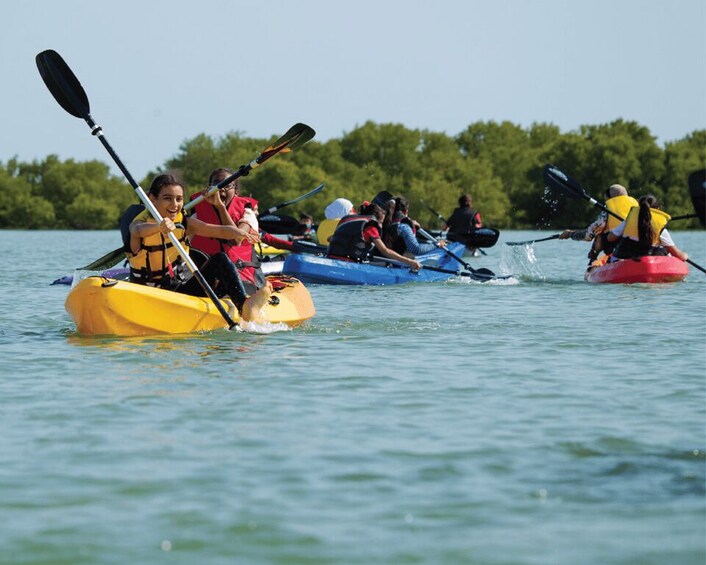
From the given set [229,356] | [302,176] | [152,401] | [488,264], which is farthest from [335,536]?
[302,176]

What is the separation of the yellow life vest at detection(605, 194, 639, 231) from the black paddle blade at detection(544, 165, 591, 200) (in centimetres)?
45

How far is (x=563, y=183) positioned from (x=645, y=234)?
1932 mm

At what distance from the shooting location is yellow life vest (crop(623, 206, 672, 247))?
14.6 metres

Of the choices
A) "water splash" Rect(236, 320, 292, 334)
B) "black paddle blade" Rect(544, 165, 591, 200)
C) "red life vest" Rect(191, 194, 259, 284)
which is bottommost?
"water splash" Rect(236, 320, 292, 334)

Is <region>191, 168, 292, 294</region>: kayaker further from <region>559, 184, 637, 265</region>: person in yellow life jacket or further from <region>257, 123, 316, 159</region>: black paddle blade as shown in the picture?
<region>559, 184, 637, 265</region>: person in yellow life jacket

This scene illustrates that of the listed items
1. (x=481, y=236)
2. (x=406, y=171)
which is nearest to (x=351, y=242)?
(x=481, y=236)

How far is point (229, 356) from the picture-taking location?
791 centimetres

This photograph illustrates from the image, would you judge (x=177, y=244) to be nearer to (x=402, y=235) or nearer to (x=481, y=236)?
(x=402, y=235)

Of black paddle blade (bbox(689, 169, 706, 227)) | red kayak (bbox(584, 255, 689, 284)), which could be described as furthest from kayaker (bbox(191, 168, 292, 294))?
red kayak (bbox(584, 255, 689, 284))

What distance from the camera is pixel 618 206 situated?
51.4 ft

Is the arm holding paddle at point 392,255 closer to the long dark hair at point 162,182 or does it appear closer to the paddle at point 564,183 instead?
the paddle at point 564,183

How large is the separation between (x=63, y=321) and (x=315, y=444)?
18.6 feet

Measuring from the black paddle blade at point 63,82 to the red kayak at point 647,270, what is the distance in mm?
7363

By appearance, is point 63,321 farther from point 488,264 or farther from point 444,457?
point 488,264
